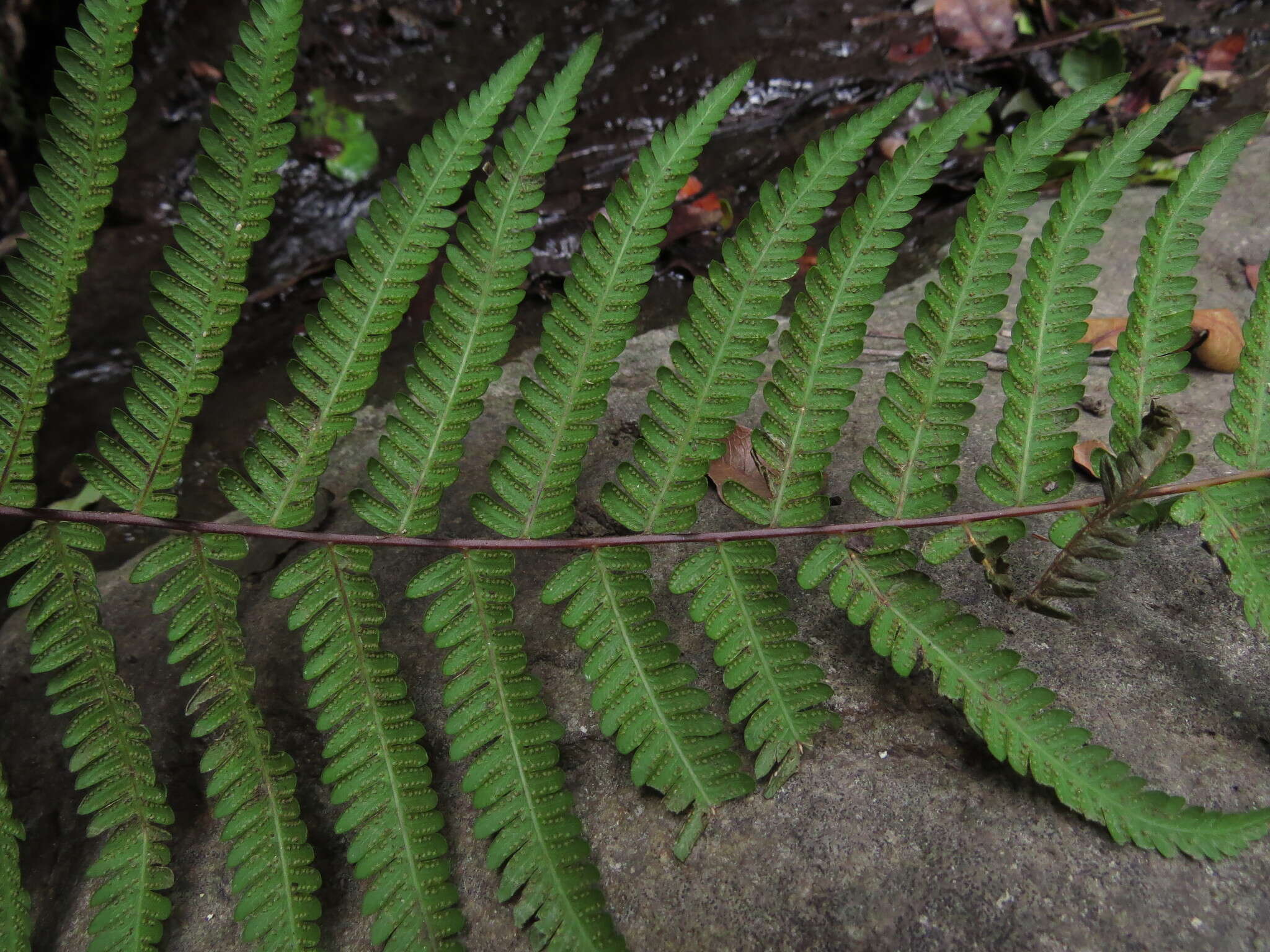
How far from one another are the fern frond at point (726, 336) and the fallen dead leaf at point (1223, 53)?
12.1ft

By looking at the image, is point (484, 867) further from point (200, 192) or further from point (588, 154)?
point (588, 154)

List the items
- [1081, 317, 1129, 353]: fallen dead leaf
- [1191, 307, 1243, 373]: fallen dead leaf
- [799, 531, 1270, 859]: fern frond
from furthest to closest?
1. [1081, 317, 1129, 353]: fallen dead leaf
2. [1191, 307, 1243, 373]: fallen dead leaf
3. [799, 531, 1270, 859]: fern frond

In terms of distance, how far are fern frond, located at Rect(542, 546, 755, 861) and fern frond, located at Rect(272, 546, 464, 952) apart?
1.15ft

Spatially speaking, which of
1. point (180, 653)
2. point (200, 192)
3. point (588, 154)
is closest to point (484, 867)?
point (180, 653)

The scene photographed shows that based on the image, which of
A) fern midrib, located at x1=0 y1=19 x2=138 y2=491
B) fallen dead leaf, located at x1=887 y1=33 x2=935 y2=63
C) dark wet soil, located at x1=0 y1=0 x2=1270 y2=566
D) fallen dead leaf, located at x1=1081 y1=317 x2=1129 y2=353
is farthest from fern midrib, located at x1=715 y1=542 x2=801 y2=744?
fallen dead leaf, located at x1=887 y1=33 x2=935 y2=63

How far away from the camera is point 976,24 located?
459 cm

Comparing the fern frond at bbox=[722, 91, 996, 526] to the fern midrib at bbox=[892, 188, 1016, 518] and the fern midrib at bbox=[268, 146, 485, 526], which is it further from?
the fern midrib at bbox=[268, 146, 485, 526]

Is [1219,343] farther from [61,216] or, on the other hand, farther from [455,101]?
[455,101]

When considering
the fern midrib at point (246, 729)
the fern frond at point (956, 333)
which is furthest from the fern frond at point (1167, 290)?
the fern midrib at point (246, 729)

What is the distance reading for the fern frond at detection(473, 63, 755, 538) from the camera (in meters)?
1.71

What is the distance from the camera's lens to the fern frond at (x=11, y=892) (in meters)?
1.62

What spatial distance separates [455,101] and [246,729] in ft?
13.6

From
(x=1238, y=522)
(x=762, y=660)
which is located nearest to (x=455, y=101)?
(x=762, y=660)

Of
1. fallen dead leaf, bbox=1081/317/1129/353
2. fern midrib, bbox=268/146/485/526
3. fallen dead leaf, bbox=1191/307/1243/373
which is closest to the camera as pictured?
fern midrib, bbox=268/146/485/526
